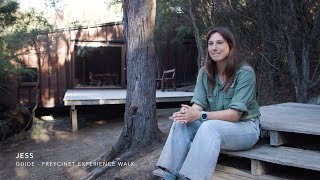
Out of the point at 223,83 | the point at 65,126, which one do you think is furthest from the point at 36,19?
the point at 223,83

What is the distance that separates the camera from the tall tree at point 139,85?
182 inches

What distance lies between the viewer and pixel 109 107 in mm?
11617

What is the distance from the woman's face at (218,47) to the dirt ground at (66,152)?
60.2 inches

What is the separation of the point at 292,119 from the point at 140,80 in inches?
83.4

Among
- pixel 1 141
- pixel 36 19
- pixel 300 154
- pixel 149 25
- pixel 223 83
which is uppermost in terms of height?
pixel 36 19

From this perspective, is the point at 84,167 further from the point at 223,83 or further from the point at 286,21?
the point at 286,21

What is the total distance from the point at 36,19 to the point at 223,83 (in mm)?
7797

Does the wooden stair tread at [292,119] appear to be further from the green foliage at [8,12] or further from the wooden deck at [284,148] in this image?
the green foliage at [8,12]

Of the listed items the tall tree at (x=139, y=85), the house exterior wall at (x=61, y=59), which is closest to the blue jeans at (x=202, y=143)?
the tall tree at (x=139, y=85)

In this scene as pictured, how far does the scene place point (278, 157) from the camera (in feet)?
8.34

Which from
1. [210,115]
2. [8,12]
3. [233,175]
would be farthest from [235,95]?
[8,12]

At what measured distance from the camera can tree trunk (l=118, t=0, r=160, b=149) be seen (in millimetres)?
4617

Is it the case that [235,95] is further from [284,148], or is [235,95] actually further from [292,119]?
[292,119]

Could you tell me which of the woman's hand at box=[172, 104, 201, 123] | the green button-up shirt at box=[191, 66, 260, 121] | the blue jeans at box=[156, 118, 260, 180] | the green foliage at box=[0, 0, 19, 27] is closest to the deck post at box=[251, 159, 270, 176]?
the blue jeans at box=[156, 118, 260, 180]
